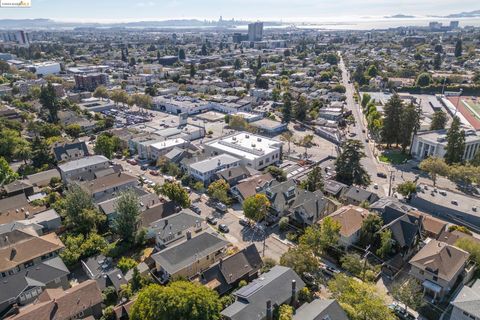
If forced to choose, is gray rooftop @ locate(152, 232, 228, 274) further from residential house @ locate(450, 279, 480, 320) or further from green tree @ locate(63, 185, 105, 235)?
residential house @ locate(450, 279, 480, 320)

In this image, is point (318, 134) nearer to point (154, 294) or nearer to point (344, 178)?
point (344, 178)

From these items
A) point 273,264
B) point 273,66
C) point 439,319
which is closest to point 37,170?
point 273,264

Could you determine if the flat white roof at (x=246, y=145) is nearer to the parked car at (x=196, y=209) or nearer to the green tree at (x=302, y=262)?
the parked car at (x=196, y=209)

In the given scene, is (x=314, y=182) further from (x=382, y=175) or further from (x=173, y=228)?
(x=173, y=228)

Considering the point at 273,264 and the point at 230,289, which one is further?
the point at 273,264

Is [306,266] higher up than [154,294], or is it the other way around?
[154,294]

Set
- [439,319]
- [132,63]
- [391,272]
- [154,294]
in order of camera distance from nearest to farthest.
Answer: [154,294] → [439,319] → [391,272] → [132,63]
